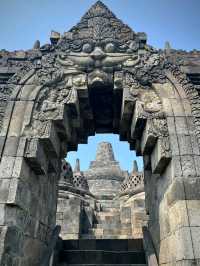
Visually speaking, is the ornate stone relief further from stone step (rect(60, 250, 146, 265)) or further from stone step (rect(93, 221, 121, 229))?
stone step (rect(93, 221, 121, 229))

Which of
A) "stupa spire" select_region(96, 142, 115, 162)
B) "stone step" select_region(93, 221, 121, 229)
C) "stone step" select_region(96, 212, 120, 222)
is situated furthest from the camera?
"stupa spire" select_region(96, 142, 115, 162)

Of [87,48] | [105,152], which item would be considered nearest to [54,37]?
[87,48]

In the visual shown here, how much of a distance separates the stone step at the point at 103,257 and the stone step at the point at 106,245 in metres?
0.53

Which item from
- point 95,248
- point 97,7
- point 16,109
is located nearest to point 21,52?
point 16,109

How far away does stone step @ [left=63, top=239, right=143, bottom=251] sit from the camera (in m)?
6.85

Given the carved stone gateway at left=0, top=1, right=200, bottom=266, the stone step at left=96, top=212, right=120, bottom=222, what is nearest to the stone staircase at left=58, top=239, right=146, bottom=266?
the carved stone gateway at left=0, top=1, right=200, bottom=266

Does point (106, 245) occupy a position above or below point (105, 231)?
below

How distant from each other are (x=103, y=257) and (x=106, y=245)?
2.34 feet

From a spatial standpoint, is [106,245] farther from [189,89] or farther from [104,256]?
[189,89]

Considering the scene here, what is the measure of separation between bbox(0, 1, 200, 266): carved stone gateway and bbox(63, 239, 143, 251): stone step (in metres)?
0.93

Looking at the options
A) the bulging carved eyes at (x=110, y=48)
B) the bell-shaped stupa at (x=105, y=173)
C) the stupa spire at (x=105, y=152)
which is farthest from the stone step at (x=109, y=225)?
the stupa spire at (x=105, y=152)

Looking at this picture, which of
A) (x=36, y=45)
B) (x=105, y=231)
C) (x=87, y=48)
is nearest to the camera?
(x=87, y=48)

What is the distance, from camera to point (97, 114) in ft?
23.6

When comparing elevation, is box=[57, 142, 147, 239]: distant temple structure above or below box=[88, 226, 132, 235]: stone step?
above
